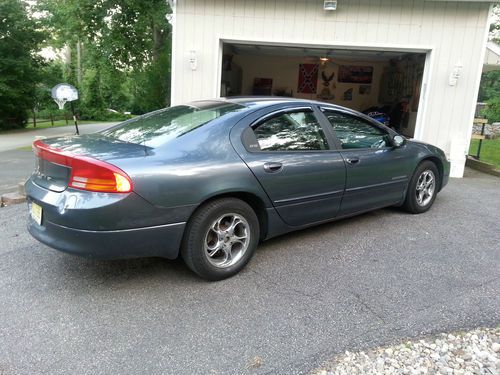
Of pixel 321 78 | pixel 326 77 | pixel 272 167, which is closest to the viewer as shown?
Result: pixel 272 167

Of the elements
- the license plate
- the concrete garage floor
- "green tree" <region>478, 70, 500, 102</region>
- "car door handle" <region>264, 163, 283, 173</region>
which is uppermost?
"green tree" <region>478, 70, 500, 102</region>

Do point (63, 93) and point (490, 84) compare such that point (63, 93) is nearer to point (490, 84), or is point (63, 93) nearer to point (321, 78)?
point (321, 78)

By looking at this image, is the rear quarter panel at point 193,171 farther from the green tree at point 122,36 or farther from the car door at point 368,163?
the green tree at point 122,36

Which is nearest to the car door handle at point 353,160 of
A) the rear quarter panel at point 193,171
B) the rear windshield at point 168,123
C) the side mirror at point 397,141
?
the side mirror at point 397,141

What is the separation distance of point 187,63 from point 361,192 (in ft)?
18.1

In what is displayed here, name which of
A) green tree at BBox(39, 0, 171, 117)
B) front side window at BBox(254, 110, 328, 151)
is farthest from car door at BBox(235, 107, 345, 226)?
green tree at BBox(39, 0, 171, 117)

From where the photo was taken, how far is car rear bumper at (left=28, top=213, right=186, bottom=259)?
2736mm

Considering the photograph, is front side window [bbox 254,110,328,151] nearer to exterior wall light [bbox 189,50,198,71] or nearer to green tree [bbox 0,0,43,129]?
→ exterior wall light [bbox 189,50,198,71]

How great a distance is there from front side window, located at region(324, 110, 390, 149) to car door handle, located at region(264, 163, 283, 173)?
2.99ft

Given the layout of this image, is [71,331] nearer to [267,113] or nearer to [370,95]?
[267,113]

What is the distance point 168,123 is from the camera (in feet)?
11.8

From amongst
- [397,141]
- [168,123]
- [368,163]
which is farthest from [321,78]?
[168,123]

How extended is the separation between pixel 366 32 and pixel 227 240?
21.9ft

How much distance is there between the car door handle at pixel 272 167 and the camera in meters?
3.42
